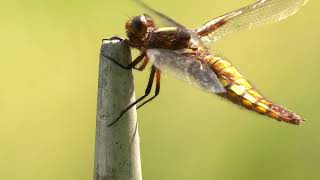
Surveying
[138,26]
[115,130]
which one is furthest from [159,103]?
[115,130]

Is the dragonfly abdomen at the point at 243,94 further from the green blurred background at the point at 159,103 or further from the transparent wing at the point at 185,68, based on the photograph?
the green blurred background at the point at 159,103

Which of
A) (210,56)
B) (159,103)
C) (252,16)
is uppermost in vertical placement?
(159,103)

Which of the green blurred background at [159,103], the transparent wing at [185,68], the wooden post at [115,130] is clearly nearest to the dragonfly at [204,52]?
the transparent wing at [185,68]

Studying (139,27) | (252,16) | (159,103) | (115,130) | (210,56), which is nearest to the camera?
(115,130)

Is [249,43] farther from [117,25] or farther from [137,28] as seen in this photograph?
[137,28]

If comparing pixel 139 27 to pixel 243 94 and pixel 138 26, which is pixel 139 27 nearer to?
pixel 138 26

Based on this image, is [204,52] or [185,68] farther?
[204,52]

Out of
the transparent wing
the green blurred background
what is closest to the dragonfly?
the transparent wing
